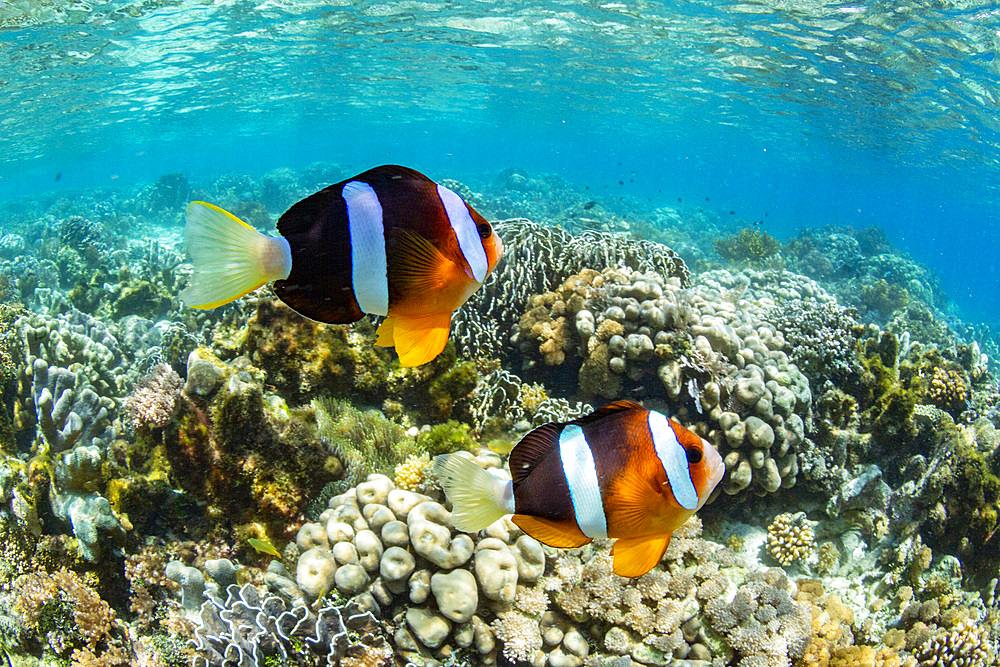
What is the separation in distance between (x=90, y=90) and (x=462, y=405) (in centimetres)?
3463

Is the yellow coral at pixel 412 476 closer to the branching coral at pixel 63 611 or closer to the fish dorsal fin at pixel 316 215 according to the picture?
the branching coral at pixel 63 611

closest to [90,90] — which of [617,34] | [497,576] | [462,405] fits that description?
[617,34]

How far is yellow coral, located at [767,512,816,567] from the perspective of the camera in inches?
192

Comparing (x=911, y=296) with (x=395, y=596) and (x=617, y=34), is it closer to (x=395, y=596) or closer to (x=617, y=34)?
(x=617, y=34)

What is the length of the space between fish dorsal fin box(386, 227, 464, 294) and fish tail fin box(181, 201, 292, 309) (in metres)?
0.27

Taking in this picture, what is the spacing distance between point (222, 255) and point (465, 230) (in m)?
0.60

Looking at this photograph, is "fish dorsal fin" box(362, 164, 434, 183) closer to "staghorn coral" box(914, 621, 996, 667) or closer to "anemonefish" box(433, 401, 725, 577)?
"anemonefish" box(433, 401, 725, 577)

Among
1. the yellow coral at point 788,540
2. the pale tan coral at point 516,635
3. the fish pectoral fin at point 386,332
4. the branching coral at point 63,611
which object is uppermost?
the fish pectoral fin at point 386,332

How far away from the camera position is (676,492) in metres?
1.59

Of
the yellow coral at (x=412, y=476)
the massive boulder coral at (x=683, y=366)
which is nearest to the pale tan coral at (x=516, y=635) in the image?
the yellow coral at (x=412, y=476)

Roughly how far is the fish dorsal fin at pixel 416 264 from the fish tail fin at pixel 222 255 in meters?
0.27

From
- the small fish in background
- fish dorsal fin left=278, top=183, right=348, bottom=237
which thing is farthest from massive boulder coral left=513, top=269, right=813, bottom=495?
fish dorsal fin left=278, top=183, right=348, bottom=237

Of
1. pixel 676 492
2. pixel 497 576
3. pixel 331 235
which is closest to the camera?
pixel 331 235

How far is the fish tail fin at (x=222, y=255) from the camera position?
115 cm
